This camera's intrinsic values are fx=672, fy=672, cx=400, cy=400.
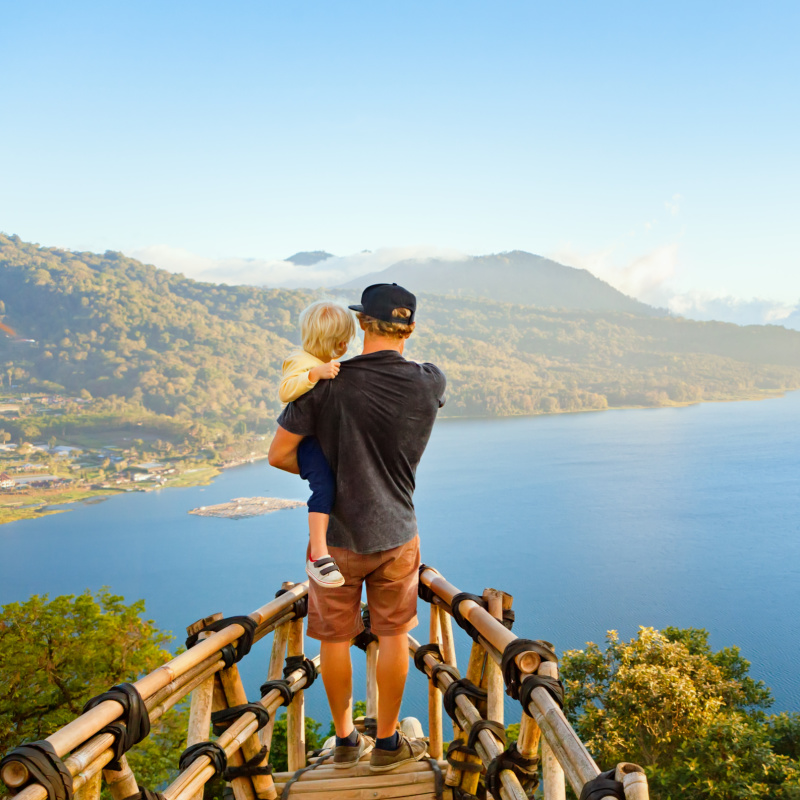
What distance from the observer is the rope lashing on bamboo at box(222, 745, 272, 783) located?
5.74 feet

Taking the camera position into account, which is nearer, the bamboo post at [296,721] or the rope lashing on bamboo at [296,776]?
the rope lashing on bamboo at [296,776]

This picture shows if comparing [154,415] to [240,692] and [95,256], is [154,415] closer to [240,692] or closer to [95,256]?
[95,256]

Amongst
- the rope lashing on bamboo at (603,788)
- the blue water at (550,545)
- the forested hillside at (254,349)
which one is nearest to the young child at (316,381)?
Result: the rope lashing on bamboo at (603,788)

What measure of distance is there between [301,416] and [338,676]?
75cm

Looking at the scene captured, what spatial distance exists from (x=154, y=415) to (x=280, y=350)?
36.5 m

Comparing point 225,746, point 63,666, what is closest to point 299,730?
point 225,746

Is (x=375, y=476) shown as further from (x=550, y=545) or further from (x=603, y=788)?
(x=550, y=545)

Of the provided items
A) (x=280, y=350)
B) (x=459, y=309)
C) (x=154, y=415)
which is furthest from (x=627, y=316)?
(x=154, y=415)

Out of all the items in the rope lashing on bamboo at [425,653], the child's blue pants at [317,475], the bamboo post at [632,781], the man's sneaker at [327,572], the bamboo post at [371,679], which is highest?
the child's blue pants at [317,475]

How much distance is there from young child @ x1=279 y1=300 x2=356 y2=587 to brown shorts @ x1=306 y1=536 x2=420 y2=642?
0.25ft

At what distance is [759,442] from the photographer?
244ft

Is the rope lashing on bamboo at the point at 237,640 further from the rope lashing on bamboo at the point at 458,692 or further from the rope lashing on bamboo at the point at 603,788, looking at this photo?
the rope lashing on bamboo at the point at 603,788

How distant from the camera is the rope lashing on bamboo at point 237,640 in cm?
170

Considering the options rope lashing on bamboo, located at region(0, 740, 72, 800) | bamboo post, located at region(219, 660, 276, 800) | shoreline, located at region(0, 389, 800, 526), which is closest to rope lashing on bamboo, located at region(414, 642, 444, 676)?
bamboo post, located at region(219, 660, 276, 800)
